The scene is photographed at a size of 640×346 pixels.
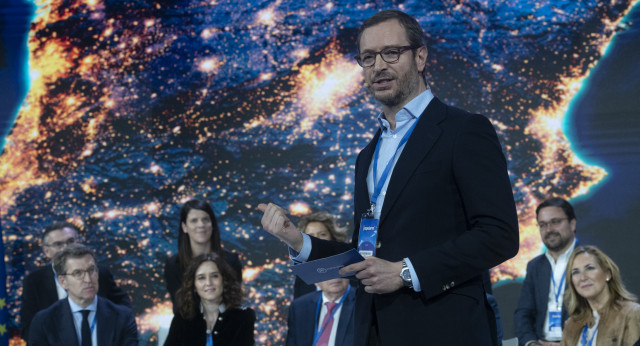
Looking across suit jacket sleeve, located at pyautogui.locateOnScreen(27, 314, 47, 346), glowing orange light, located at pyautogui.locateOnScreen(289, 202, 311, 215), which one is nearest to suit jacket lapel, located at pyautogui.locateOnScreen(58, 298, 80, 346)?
suit jacket sleeve, located at pyautogui.locateOnScreen(27, 314, 47, 346)

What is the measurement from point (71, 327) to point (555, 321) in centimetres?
320

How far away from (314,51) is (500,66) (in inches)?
63.8

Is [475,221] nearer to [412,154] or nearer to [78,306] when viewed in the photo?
[412,154]

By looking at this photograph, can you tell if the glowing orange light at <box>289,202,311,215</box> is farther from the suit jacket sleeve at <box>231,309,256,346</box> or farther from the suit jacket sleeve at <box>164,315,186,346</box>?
the suit jacket sleeve at <box>164,315,186,346</box>

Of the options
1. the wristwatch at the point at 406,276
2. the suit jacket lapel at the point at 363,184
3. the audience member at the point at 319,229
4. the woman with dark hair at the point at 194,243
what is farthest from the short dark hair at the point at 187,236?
the wristwatch at the point at 406,276

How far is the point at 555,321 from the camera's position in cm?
454

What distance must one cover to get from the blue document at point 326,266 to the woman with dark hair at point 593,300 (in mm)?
2936

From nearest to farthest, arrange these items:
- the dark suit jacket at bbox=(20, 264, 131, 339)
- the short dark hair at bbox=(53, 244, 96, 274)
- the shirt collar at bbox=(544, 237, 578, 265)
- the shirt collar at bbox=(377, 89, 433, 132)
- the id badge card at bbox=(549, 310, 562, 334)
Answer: the shirt collar at bbox=(377, 89, 433, 132)
the short dark hair at bbox=(53, 244, 96, 274)
the id badge card at bbox=(549, 310, 562, 334)
the shirt collar at bbox=(544, 237, 578, 265)
the dark suit jacket at bbox=(20, 264, 131, 339)

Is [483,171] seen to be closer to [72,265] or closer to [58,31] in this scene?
[72,265]

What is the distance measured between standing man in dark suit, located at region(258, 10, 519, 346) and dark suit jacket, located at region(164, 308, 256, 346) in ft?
9.01

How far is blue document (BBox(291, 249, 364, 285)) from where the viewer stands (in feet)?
4.74

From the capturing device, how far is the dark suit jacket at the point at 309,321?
3918 millimetres

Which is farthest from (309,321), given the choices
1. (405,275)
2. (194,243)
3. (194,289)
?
→ (405,275)

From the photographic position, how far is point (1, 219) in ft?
19.2
